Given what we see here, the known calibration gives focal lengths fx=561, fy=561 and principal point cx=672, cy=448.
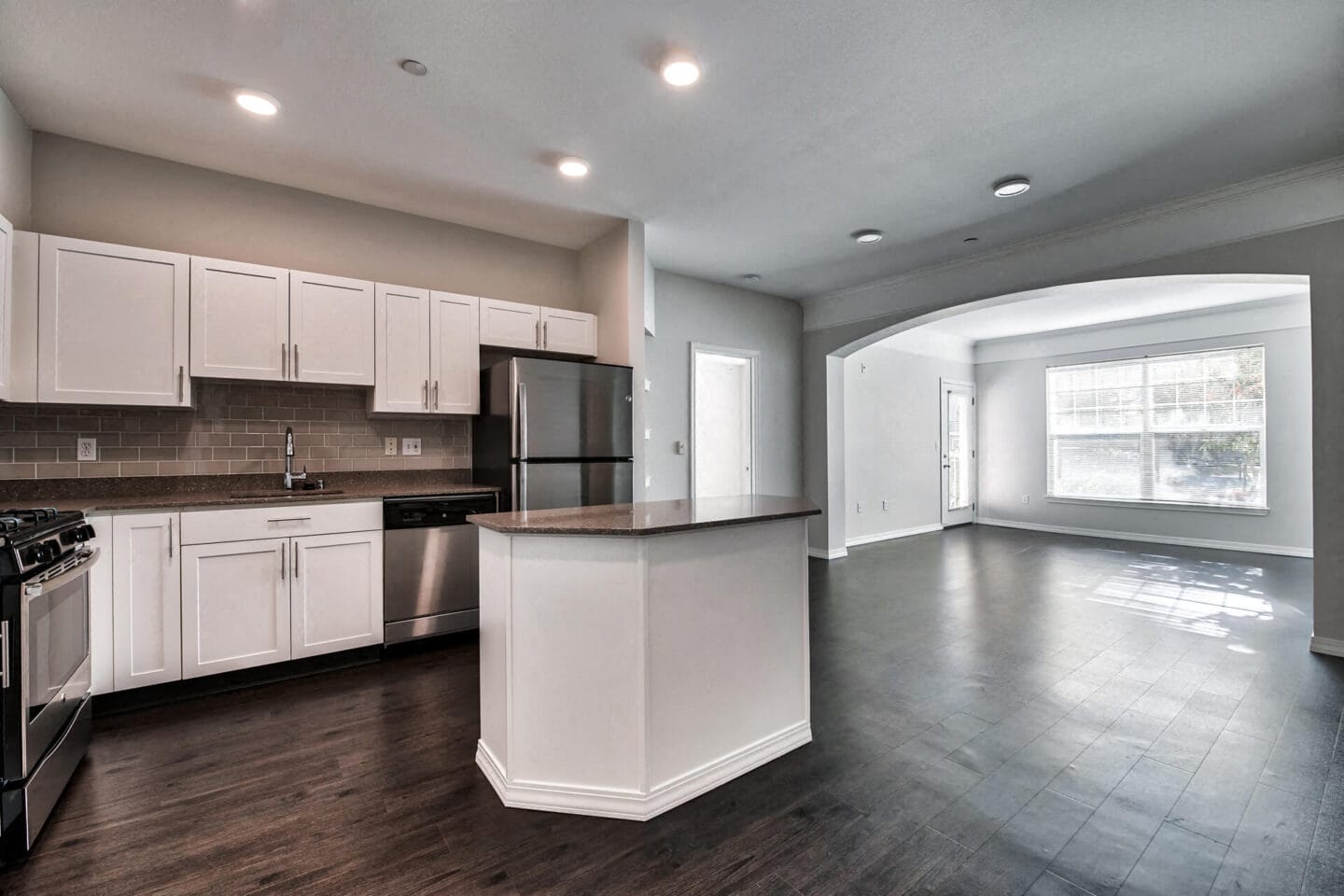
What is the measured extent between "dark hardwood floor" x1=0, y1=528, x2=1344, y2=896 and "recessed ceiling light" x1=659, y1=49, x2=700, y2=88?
278cm

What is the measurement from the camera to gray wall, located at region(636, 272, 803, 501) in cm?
509

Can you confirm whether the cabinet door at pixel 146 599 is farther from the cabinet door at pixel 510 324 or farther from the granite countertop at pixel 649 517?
the cabinet door at pixel 510 324

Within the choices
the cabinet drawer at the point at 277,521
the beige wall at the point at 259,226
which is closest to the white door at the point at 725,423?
the beige wall at the point at 259,226

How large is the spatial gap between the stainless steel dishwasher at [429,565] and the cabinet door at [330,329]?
2.71ft

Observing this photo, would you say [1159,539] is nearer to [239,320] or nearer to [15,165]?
[239,320]

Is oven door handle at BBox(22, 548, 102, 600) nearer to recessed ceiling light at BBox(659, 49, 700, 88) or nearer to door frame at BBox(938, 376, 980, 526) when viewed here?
recessed ceiling light at BBox(659, 49, 700, 88)

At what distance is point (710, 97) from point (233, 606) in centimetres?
332

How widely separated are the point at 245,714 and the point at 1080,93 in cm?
468

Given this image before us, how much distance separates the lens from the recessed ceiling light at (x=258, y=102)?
2.48 m

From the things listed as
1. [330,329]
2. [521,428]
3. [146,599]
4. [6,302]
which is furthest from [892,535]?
[6,302]

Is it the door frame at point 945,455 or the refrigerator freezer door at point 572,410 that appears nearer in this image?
the refrigerator freezer door at point 572,410

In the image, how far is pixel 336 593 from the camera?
9.89ft

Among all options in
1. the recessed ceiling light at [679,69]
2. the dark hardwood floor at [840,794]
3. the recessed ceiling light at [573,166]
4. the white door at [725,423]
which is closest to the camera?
the dark hardwood floor at [840,794]

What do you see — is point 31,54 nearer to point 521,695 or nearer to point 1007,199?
point 521,695
